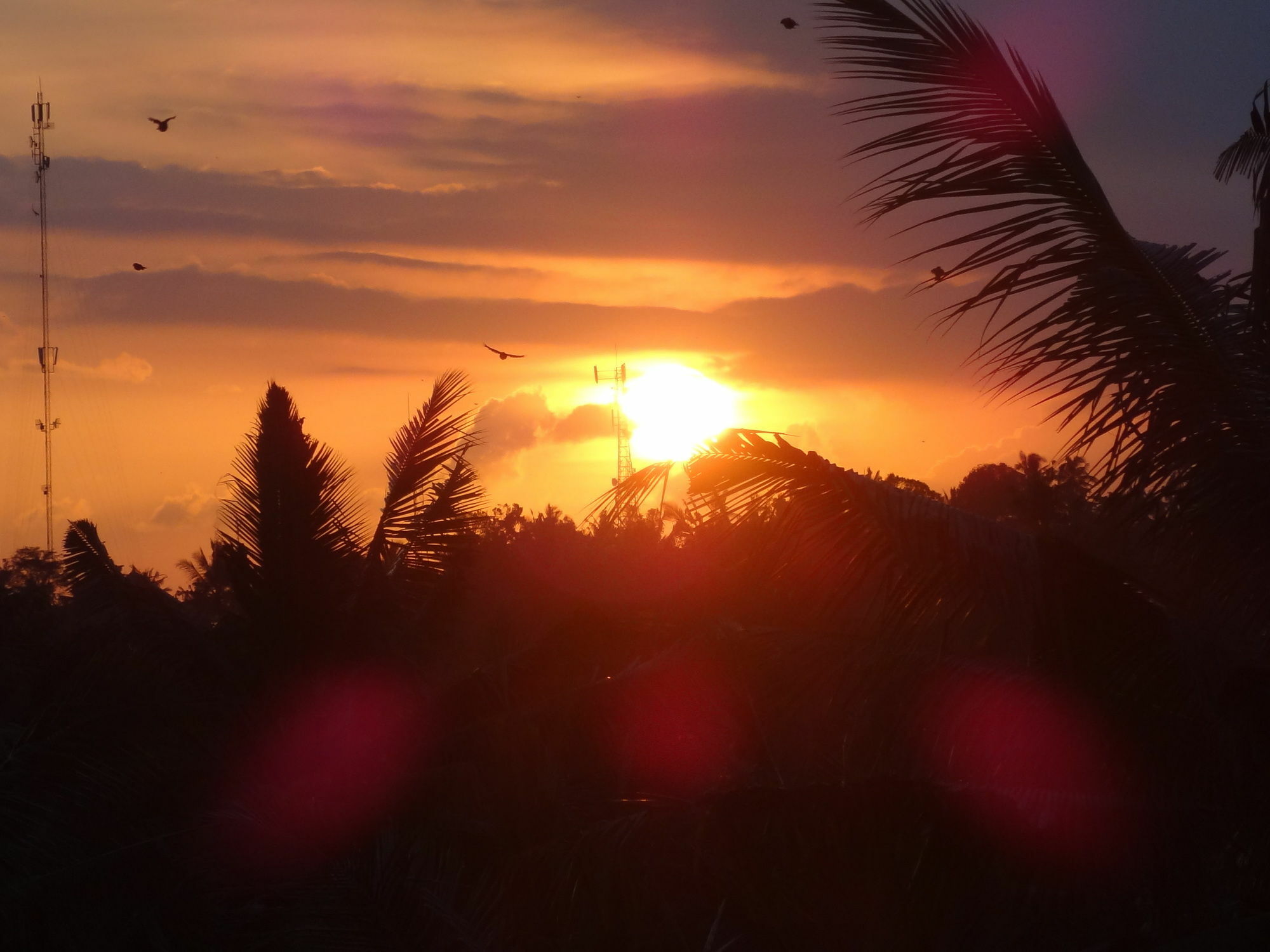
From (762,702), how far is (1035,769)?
18.4 feet

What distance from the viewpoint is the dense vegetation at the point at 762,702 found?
549 centimetres

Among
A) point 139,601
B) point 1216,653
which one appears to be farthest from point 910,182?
point 139,601

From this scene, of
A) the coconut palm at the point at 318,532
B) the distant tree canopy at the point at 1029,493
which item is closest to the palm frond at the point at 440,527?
the coconut palm at the point at 318,532

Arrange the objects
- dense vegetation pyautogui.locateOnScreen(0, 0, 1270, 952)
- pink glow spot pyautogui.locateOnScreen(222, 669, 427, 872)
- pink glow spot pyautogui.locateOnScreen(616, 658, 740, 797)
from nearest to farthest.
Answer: dense vegetation pyautogui.locateOnScreen(0, 0, 1270, 952) < pink glow spot pyautogui.locateOnScreen(222, 669, 427, 872) < pink glow spot pyautogui.locateOnScreen(616, 658, 740, 797)

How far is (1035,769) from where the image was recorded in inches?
247

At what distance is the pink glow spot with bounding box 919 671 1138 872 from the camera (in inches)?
238

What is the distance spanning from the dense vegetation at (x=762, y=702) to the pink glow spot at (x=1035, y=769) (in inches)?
0.7

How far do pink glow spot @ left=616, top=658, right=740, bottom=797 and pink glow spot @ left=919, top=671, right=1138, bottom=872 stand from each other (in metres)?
4.54

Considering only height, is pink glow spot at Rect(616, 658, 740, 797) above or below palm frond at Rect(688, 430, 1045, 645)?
below

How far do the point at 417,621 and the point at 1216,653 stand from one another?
7.86m

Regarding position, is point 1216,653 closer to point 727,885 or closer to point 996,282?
point 996,282

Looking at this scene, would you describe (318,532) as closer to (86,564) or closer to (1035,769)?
(86,564)

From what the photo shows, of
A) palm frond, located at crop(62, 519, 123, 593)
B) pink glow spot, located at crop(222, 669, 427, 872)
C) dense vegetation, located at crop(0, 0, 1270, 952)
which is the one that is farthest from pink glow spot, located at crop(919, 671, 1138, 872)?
palm frond, located at crop(62, 519, 123, 593)

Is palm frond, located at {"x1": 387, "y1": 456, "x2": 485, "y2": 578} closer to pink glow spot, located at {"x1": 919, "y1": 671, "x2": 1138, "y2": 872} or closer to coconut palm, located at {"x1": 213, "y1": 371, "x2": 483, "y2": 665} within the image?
coconut palm, located at {"x1": 213, "y1": 371, "x2": 483, "y2": 665}
